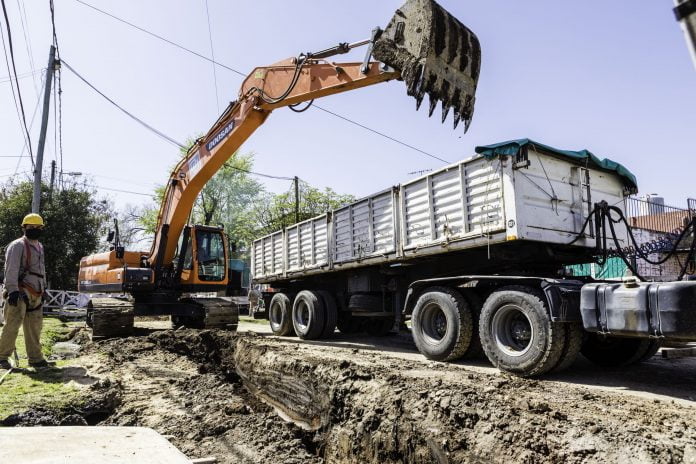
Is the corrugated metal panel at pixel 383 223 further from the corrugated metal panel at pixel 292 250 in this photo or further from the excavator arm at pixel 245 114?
the corrugated metal panel at pixel 292 250

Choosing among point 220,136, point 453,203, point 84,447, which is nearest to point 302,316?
point 220,136

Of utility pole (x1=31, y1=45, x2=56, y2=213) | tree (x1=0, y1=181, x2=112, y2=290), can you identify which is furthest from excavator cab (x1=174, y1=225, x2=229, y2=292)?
tree (x1=0, y1=181, x2=112, y2=290)

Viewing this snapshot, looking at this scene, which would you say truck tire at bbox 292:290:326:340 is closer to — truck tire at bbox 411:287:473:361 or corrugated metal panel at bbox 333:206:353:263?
corrugated metal panel at bbox 333:206:353:263

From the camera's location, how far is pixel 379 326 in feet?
36.1

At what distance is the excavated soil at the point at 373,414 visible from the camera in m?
2.95

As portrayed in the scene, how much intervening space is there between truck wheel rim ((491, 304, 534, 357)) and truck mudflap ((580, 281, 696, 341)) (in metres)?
0.83

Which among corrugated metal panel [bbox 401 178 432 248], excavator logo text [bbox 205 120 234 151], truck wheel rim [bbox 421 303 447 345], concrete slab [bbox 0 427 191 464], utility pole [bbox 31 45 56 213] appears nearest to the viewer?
concrete slab [bbox 0 427 191 464]

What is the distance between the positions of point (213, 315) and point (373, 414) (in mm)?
7613

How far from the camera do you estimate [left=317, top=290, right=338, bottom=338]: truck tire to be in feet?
33.3

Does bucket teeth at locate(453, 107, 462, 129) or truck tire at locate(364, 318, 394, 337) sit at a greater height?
bucket teeth at locate(453, 107, 462, 129)

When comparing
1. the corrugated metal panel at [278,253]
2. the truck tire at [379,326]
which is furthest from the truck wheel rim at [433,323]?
the corrugated metal panel at [278,253]

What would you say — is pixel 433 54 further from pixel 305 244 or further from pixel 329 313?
pixel 329 313

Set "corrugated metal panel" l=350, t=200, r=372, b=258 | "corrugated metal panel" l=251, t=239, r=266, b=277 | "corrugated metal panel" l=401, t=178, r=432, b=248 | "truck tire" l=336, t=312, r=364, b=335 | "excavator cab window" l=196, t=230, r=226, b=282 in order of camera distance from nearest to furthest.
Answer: "corrugated metal panel" l=401, t=178, r=432, b=248, "corrugated metal panel" l=350, t=200, r=372, b=258, "truck tire" l=336, t=312, r=364, b=335, "excavator cab window" l=196, t=230, r=226, b=282, "corrugated metal panel" l=251, t=239, r=266, b=277

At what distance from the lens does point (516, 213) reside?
19.0ft
